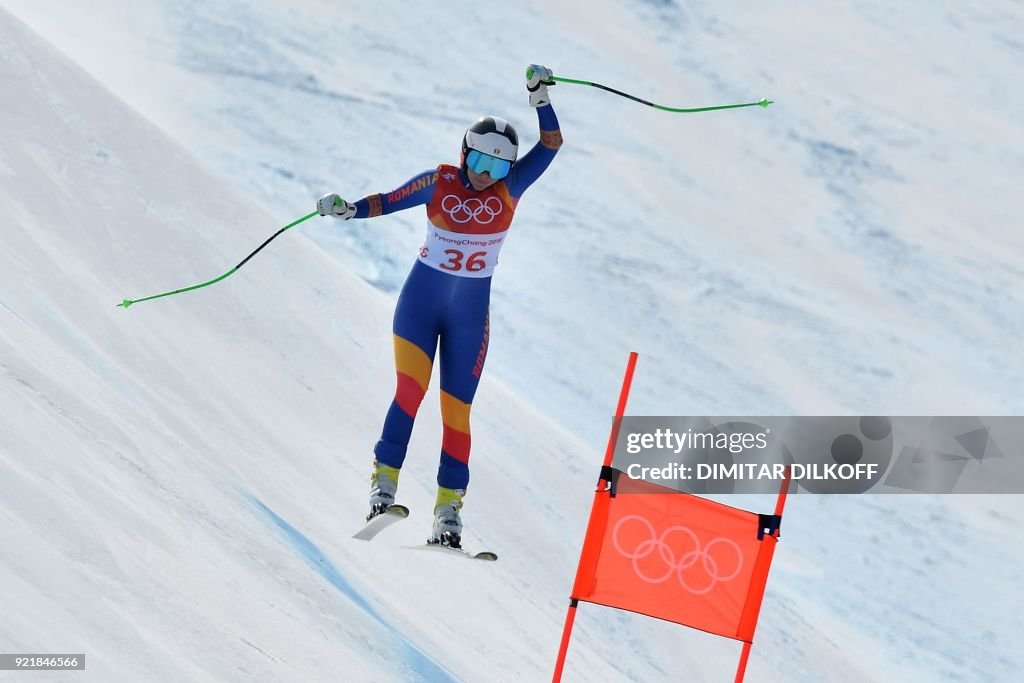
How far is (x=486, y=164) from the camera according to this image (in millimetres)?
6125

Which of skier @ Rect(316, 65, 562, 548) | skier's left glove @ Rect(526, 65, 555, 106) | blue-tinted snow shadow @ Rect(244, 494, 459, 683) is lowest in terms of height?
blue-tinted snow shadow @ Rect(244, 494, 459, 683)

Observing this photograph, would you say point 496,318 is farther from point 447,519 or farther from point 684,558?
point 684,558

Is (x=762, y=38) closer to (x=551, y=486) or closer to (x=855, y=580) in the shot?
(x=855, y=580)

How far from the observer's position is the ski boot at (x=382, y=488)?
6.20m

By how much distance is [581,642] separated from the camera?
28.8 feet

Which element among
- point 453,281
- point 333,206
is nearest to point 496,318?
point 453,281

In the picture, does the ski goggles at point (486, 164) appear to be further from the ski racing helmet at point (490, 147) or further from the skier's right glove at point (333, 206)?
the skier's right glove at point (333, 206)

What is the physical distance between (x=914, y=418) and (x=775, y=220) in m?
4.49

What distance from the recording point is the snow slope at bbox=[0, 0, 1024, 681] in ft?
20.3

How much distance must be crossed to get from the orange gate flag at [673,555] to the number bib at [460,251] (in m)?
1.20

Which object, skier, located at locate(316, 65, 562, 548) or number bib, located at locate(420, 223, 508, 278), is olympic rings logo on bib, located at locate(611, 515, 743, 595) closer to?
skier, located at locate(316, 65, 562, 548)

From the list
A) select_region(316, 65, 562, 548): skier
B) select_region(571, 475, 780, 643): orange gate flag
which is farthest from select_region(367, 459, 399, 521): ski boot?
select_region(571, 475, 780, 643): orange gate flag

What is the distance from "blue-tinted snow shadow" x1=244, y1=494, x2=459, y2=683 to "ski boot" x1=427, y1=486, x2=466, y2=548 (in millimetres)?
684

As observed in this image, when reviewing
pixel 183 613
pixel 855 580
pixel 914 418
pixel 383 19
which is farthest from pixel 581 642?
pixel 383 19
